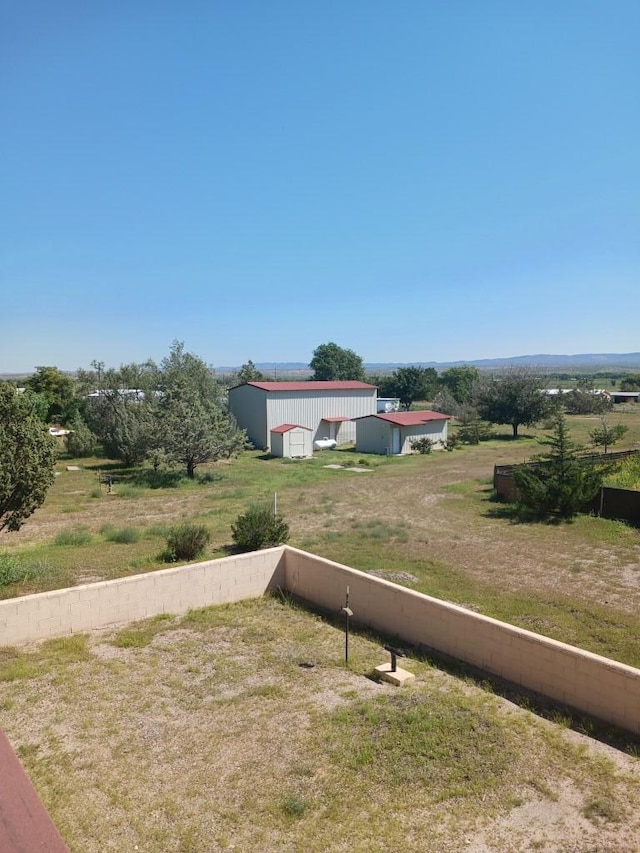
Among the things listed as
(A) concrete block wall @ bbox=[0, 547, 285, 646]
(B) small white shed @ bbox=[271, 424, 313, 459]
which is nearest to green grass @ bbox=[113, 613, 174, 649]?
(A) concrete block wall @ bbox=[0, 547, 285, 646]

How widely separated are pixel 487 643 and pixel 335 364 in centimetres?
8816

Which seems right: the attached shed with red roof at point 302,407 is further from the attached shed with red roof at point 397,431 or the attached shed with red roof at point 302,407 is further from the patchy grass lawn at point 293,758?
the patchy grass lawn at point 293,758

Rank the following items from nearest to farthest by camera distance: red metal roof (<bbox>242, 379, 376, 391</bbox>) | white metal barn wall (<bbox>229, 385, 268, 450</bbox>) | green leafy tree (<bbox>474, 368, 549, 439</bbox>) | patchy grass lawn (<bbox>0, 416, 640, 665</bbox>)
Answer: patchy grass lawn (<bbox>0, 416, 640, 665</bbox>)
white metal barn wall (<bbox>229, 385, 268, 450</bbox>)
red metal roof (<bbox>242, 379, 376, 391</bbox>)
green leafy tree (<bbox>474, 368, 549, 439</bbox>)

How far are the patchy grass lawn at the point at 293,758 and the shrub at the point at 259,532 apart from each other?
18.3 feet

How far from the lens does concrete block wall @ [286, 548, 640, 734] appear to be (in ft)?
24.4

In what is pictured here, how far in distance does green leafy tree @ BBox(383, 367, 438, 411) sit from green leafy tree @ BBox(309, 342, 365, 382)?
2078 centimetres

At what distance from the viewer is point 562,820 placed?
5.63 metres

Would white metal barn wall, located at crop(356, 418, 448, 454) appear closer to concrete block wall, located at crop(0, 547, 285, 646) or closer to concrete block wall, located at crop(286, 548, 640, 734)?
concrete block wall, located at crop(0, 547, 285, 646)

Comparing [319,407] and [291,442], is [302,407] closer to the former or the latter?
[319,407]

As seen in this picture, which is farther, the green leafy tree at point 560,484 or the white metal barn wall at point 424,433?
the white metal barn wall at point 424,433

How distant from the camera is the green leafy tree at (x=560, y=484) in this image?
61.3 ft

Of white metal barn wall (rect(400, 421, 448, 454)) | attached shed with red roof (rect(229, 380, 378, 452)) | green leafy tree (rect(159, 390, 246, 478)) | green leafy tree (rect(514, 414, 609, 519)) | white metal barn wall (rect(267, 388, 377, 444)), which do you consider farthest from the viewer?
white metal barn wall (rect(267, 388, 377, 444))

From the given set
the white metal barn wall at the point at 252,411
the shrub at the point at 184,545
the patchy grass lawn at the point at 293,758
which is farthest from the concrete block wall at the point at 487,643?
the white metal barn wall at the point at 252,411

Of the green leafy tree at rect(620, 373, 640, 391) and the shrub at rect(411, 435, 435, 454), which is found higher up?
the green leafy tree at rect(620, 373, 640, 391)
